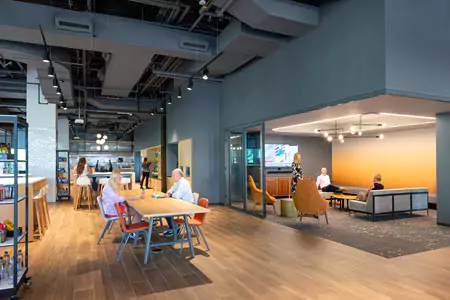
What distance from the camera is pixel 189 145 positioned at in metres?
10.6

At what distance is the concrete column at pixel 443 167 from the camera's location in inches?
272

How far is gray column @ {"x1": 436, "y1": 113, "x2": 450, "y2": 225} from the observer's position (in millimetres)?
6902

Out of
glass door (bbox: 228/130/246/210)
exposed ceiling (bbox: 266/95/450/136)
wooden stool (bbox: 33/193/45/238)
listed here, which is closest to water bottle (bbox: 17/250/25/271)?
wooden stool (bbox: 33/193/45/238)

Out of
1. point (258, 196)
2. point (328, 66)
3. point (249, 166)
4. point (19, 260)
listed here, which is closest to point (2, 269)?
point (19, 260)

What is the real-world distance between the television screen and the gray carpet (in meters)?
4.41

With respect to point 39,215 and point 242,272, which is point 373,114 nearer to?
point 242,272

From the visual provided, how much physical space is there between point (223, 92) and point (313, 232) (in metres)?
5.39

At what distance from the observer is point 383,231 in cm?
649

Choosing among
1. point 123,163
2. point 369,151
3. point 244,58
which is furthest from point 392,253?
point 123,163

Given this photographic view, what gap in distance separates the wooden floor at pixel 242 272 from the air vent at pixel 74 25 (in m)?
3.84

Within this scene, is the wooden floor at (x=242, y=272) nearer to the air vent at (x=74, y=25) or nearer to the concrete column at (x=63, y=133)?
the air vent at (x=74, y=25)

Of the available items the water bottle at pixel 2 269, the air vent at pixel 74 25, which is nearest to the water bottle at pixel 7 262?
the water bottle at pixel 2 269

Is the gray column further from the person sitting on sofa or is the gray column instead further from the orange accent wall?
the orange accent wall

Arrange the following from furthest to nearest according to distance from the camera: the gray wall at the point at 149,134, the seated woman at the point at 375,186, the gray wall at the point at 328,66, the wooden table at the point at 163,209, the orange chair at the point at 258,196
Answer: the gray wall at the point at 149,134
the orange chair at the point at 258,196
the seated woman at the point at 375,186
the gray wall at the point at 328,66
the wooden table at the point at 163,209
